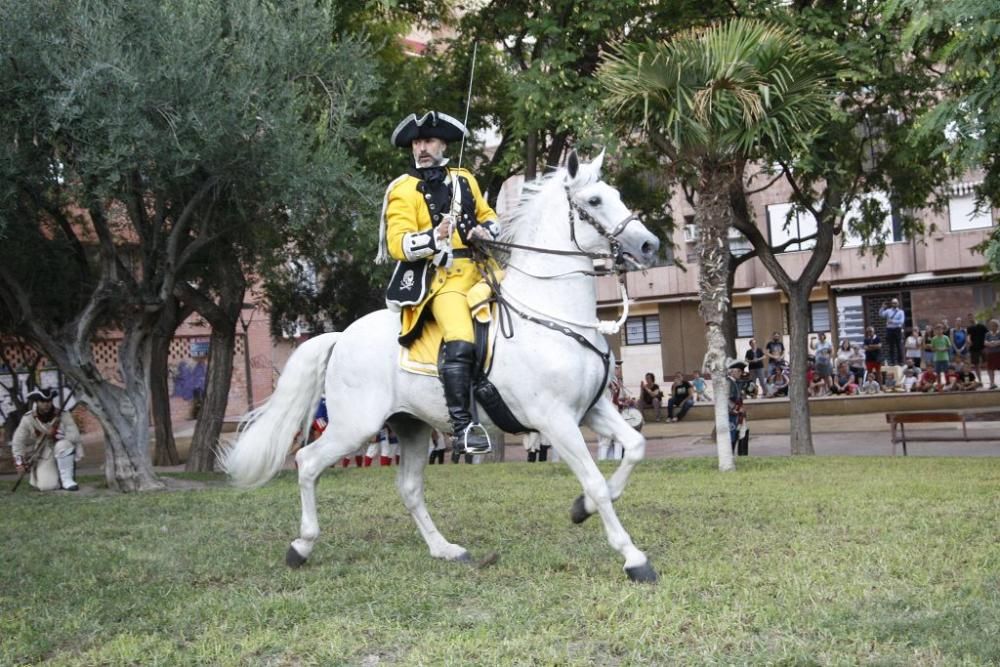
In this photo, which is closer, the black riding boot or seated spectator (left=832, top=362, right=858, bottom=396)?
the black riding boot

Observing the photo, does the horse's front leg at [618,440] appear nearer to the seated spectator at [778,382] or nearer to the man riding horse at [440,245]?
the man riding horse at [440,245]

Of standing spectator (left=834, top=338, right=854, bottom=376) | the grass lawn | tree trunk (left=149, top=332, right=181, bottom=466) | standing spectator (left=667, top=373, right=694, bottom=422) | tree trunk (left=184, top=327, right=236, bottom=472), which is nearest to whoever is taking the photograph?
the grass lawn

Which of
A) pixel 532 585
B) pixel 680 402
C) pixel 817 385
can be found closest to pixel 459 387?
pixel 532 585

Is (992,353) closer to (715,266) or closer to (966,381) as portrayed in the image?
(966,381)

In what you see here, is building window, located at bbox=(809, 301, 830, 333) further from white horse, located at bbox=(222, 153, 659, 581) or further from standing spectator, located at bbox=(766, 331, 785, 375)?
white horse, located at bbox=(222, 153, 659, 581)

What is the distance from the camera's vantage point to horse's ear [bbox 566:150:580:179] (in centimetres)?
775

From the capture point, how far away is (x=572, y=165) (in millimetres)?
7824

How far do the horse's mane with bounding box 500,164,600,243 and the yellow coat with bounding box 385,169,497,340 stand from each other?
277 mm

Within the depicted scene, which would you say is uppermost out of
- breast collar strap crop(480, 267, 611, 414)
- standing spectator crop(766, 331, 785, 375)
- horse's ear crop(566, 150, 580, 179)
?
horse's ear crop(566, 150, 580, 179)

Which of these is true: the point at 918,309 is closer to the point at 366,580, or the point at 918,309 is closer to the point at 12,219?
the point at 12,219

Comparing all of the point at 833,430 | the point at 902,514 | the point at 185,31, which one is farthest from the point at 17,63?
the point at 833,430

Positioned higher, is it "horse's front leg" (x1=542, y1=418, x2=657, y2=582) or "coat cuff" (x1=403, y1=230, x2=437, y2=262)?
"coat cuff" (x1=403, y1=230, x2=437, y2=262)

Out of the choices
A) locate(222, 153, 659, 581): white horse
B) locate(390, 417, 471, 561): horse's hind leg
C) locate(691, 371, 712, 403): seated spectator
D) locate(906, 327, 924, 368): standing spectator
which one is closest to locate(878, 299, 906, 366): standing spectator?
locate(906, 327, 924, 368): standing spectator

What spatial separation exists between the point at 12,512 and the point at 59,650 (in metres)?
9.07
